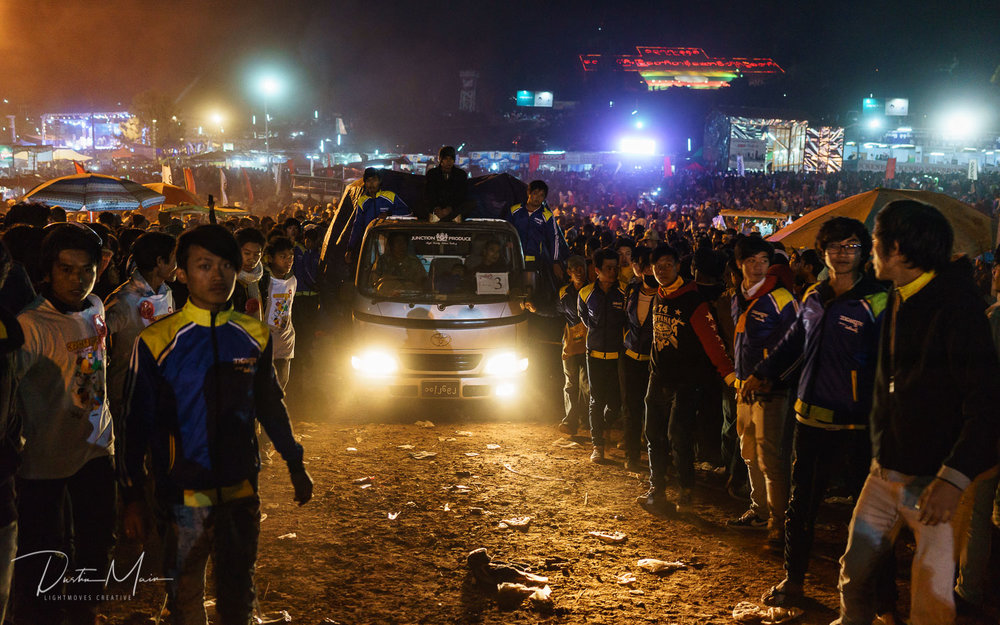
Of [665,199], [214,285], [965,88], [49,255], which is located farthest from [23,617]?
[965,88]

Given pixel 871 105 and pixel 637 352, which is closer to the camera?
pixel 637 352

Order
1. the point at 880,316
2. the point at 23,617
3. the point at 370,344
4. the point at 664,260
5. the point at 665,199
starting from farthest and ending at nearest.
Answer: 1. the point at 665,199
2. the point at 370,344
3. the point at 664,260
4. the point at 880,316
5. the point at 23,617

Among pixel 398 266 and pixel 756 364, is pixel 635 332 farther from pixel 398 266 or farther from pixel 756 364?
pixel 398 266

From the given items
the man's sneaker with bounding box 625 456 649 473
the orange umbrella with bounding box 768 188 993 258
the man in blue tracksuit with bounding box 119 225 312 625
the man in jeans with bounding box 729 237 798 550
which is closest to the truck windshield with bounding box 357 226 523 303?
the man's sneaker with bounding box 625 456 649 473

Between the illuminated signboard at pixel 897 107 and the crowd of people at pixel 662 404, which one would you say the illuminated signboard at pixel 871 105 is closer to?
the illuminated signboard at pixel 897 107

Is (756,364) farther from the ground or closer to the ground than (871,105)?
closer to the ground

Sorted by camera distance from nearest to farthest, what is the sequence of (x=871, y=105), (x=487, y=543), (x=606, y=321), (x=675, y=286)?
(x=487, y=543) < (x=675, y=286) < (x=606, y=321) < (x=871, y=105)

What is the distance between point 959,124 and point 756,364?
6469 centimetres

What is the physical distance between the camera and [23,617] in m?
3.32

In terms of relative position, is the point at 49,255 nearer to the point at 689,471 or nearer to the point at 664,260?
the point at 664,260

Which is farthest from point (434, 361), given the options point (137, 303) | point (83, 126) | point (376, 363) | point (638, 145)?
point (83, 126)

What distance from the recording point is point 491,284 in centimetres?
794

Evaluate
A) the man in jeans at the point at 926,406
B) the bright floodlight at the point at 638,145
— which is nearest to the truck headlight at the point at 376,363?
the man in jeans at the point at 926,406

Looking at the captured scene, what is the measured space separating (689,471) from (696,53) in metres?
77.2
